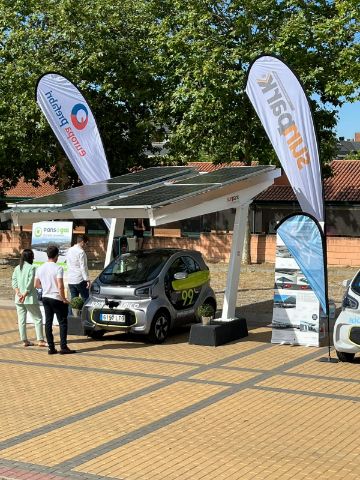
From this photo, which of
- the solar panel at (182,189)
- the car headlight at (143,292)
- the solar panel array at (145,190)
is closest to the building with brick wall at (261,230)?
the solar panel array at (145,190)

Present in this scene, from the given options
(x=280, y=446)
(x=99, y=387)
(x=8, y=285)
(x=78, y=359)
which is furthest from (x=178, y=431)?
(x=8, y=285)

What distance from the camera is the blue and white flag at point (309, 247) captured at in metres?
12.4

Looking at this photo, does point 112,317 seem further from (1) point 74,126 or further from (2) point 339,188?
(2) point 339,188

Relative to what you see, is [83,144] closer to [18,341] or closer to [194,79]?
[18,341]

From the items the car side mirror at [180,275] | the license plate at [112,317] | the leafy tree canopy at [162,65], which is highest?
the leafy tree canopy at [162,65]

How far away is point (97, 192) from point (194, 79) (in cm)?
1424

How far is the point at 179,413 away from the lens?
897 centimetres

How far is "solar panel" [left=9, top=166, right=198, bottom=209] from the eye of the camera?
1397 centimetres

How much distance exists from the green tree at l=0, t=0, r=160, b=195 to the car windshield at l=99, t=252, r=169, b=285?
584 inches

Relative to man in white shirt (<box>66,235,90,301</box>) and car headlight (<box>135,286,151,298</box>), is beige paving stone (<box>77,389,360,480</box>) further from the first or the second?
man in white shirt (<box>66,235,90,301</box>)

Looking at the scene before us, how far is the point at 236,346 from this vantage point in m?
13.2

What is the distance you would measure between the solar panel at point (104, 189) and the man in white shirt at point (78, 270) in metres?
0.92

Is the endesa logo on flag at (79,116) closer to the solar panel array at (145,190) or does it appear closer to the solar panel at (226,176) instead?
the solar panel array at (145,190)

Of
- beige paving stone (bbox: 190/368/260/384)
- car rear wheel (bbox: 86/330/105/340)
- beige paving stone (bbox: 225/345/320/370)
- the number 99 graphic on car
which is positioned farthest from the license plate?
beige paving stone (bbox: 190/368/260/384)
